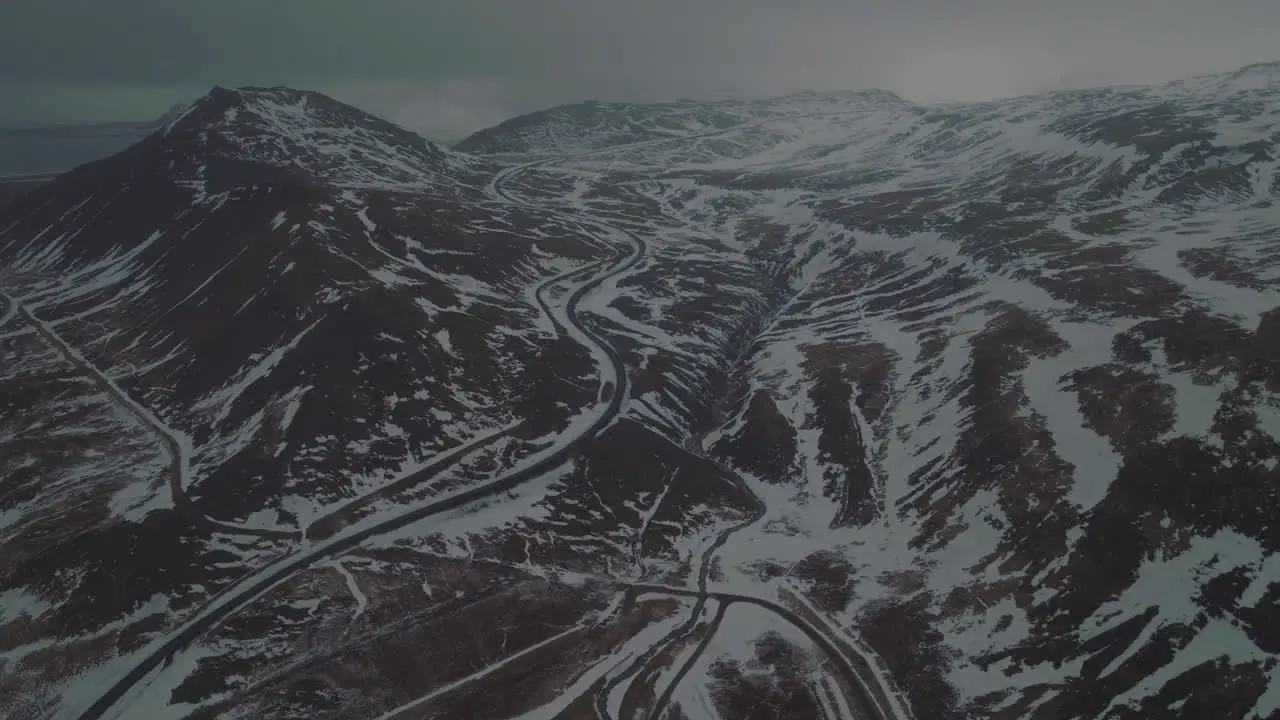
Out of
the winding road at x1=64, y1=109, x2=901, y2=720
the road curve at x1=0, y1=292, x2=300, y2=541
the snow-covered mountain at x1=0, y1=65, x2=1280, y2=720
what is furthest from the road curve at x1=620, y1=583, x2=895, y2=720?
the road curve at x1=0, y1=292, x2=300, y2=541

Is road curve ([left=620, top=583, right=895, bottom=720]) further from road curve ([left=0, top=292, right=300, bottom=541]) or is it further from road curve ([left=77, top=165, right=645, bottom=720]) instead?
road curve ([left=0, top=292, right=300, bottom=541])

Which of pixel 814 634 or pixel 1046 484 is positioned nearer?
pixel 814 634

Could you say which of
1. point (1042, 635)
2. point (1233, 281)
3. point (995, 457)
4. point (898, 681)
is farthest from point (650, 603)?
point (1233, 281)

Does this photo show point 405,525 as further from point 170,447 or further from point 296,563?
point 170,447

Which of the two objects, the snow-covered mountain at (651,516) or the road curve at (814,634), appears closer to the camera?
the road curve at (814,634)

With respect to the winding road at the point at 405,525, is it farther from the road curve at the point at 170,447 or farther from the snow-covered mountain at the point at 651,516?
the road curve at the point at 170,447

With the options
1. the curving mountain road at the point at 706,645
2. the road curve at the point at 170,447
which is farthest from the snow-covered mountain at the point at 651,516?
the road curve at the point at 170,447

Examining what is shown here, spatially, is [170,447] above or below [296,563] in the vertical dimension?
above

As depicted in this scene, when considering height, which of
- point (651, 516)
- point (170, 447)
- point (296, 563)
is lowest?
point (296, 563)

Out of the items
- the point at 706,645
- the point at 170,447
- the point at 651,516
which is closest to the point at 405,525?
the point at 651,516
